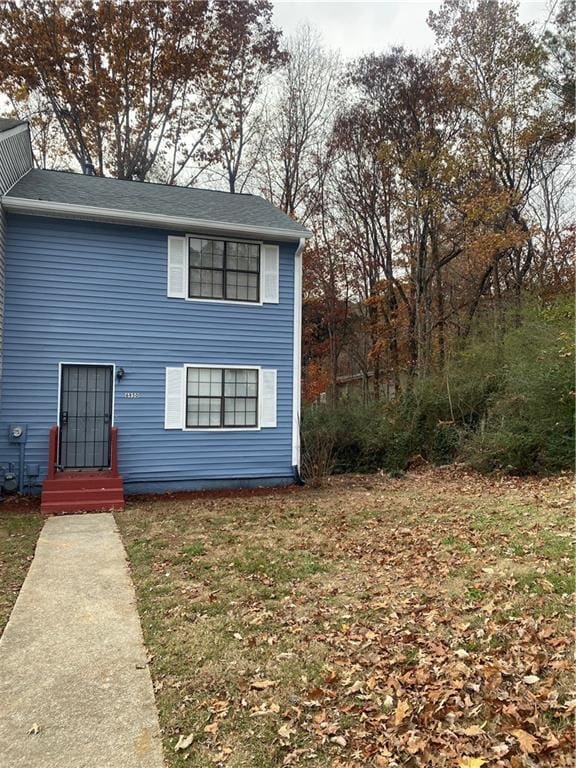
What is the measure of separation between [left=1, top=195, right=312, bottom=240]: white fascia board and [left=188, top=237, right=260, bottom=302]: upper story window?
334mm

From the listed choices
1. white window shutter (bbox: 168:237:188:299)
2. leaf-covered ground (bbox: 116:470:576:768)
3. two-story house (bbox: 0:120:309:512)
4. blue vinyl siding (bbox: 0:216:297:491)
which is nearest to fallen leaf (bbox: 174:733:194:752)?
leaf-covered ground (bbox: 116:470:576:768)

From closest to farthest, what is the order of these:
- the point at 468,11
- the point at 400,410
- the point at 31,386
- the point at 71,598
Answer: the point at 71,598, the point at 31,386, the point at 400,410, the point at 468,11

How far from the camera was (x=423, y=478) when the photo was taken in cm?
1142

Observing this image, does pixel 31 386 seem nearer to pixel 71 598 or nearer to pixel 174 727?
pixel 71 598

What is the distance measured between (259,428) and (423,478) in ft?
12.6

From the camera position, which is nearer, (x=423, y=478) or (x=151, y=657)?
(x=151, y=657)

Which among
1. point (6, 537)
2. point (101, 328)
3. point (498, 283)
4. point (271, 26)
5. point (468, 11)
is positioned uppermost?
point (271, 26)

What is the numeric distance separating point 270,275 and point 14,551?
277 inches

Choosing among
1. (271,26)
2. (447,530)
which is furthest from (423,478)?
(271,26)

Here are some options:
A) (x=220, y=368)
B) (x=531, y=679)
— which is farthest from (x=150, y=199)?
(x=531, y=679)

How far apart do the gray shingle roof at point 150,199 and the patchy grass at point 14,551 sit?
5.65 meters

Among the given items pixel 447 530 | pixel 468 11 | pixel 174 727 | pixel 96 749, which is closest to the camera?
pixel 96 749

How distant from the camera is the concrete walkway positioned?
8.59 feet

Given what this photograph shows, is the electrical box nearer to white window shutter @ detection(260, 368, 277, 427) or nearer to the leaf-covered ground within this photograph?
the leaf-covered ground
